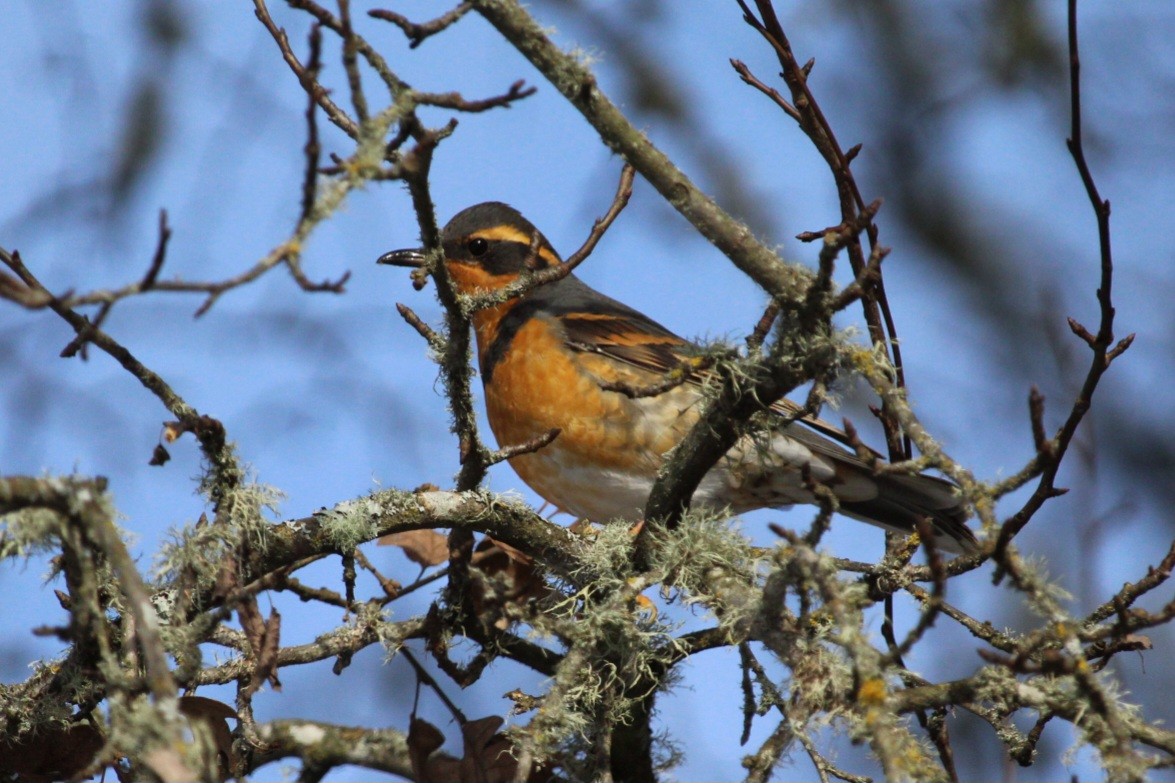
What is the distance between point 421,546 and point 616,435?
1064 mm

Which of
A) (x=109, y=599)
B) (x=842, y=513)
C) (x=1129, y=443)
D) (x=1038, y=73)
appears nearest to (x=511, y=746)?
(x=109, y=599)

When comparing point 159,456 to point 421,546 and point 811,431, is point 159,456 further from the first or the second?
point 811,431

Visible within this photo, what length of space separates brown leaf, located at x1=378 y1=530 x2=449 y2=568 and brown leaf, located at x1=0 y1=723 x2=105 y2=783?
1.12m

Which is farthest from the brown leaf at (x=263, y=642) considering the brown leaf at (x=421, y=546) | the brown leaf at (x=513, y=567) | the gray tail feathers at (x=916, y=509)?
the gray tail feathers at (x=916, y=509)

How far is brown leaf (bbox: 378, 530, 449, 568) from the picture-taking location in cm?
400

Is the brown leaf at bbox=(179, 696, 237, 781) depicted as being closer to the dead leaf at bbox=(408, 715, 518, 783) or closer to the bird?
the dead leaf at bbox=(408, 715, 518, 783)

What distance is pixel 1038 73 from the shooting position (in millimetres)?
7992

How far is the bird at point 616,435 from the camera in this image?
15.2ft

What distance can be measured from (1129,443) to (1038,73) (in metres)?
2.60

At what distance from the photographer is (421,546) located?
4.06 meters

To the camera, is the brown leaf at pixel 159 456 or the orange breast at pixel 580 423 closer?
the brown leaf at pixel 159 456

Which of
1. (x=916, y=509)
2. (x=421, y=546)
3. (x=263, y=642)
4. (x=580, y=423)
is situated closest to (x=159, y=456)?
(x=263, y=642)

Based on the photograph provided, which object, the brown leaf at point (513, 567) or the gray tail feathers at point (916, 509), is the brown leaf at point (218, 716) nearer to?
the brown leaf at point (513, 567)

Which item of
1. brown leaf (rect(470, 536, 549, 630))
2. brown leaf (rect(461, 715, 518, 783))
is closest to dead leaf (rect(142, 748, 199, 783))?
brown leaf (rect(461, 715, 518, 783))
